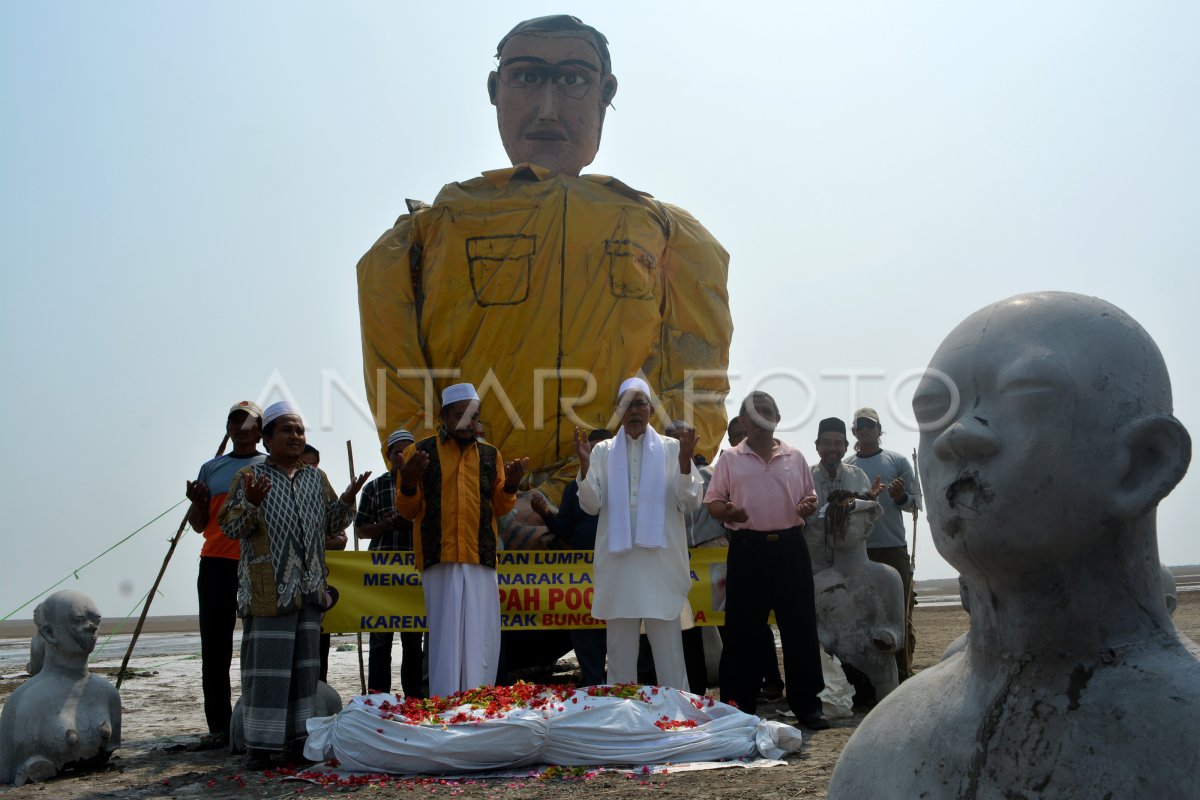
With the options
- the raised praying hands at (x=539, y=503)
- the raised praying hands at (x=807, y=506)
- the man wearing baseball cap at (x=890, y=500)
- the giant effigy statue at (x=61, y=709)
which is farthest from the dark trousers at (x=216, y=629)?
the man wearing baseball cap at (x=890, y=500)

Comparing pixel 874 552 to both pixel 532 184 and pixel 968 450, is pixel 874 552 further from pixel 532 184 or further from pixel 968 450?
pixel 968 450

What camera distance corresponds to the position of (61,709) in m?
4.90

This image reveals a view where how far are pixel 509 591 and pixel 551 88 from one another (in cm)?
408

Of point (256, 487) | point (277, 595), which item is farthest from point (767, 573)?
point (256, 487)

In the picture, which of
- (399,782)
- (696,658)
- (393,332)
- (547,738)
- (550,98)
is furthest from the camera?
(550,98)

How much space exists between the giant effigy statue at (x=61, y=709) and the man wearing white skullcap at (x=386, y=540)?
1686 mm

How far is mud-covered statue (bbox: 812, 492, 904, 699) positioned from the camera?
19.9 feet

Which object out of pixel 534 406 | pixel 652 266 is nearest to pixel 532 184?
pixel 652 266

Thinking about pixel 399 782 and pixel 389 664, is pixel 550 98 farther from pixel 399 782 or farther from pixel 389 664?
pixel 399 782

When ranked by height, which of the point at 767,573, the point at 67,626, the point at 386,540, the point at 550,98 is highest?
the point at 550,98

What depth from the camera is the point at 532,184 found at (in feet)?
27.9

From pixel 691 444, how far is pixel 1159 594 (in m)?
3.88

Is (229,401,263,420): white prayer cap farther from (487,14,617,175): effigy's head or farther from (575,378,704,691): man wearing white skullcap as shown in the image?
(487,14,617,175): effigy's head

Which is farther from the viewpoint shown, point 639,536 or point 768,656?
point 768,656
